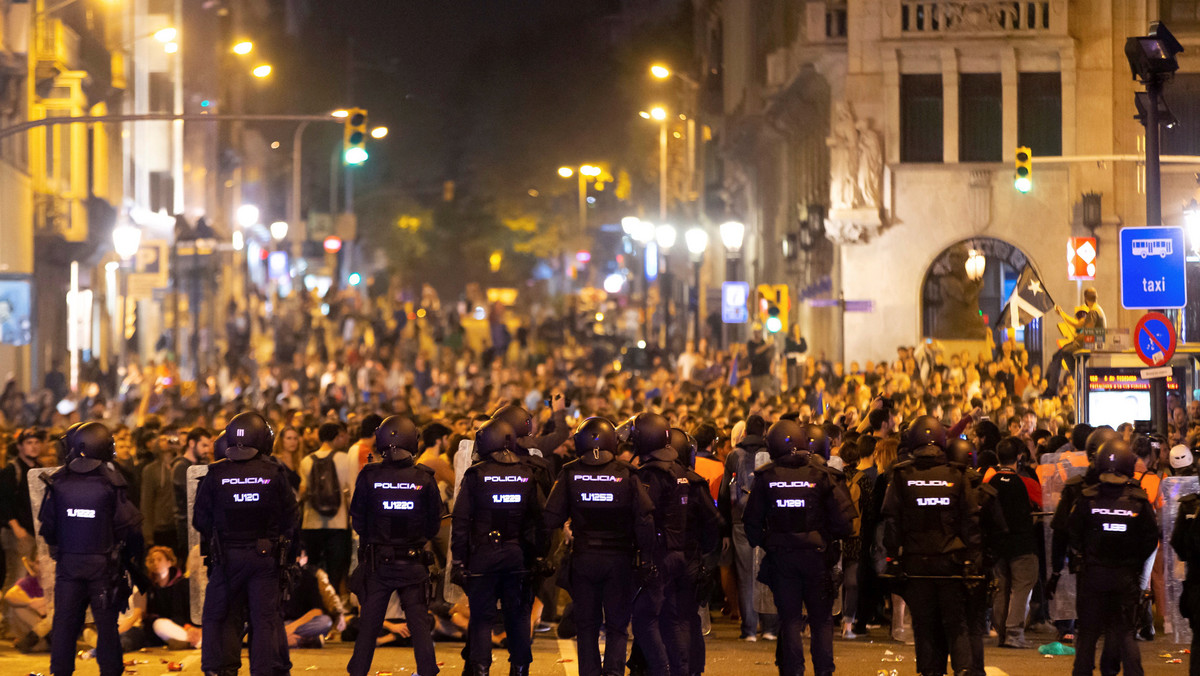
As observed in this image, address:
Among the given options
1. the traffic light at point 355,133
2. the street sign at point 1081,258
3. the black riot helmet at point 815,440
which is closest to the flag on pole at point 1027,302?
the street sign at point 1081,258

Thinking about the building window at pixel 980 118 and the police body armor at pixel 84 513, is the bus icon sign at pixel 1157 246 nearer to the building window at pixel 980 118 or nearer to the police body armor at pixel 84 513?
the police body armor at pixel 84 513

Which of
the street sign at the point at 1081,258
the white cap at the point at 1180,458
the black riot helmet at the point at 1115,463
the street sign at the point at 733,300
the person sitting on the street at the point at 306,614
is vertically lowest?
the person sitting on the street at the point at 306,614

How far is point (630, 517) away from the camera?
417 inches

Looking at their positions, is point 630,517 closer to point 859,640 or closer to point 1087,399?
point 859,640

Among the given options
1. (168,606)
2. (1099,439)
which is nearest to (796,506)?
(1099,439)

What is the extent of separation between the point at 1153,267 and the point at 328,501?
31.4 feet

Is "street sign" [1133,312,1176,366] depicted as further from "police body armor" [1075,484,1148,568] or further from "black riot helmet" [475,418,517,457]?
"black riot helmet" [475,418,517,457]

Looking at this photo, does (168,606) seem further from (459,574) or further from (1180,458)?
(1180,458)

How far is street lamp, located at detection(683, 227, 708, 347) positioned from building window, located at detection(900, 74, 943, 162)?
14.4 meters

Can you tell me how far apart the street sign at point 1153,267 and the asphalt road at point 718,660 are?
5.64 meters

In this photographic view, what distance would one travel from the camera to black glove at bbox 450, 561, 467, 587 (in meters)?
10.7

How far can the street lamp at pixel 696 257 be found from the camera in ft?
151

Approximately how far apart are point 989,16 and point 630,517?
23046 millimetres

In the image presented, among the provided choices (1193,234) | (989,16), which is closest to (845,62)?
(989,16)
